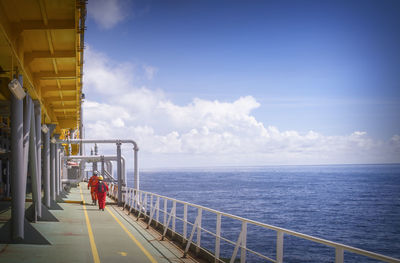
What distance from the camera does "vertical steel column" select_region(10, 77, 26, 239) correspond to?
10250 millimetres

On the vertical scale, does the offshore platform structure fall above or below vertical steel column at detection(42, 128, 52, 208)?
above

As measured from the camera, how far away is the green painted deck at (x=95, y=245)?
29.8 feet

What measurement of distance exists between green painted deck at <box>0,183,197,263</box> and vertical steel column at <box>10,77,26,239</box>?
1.73 feet

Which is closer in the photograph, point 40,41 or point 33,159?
point 40,41

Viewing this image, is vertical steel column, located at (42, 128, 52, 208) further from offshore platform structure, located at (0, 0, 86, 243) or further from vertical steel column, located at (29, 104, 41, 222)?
vertical steel column, located at (29, 104, 41, 222)

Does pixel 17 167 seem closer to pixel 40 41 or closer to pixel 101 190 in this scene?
pixel 40 41

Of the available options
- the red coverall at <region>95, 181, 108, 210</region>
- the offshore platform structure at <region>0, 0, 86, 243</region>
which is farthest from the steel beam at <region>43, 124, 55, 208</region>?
the offshore platform structure at <region>0, 0, 86, 243</region>

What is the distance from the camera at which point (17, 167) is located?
10422mm

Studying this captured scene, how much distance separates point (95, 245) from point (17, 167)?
9.55 ft

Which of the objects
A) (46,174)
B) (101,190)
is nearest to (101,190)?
(101,190)

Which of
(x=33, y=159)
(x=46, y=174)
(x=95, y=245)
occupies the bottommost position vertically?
(x=95, y=245)

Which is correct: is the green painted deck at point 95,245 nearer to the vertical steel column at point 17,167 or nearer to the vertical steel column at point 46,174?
the vertical steel column at point 17,167

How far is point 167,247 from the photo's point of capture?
1042 cm

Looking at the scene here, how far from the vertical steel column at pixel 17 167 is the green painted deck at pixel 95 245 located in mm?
529
